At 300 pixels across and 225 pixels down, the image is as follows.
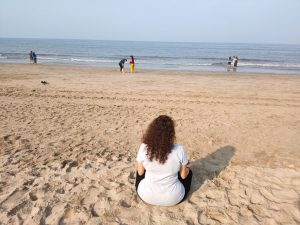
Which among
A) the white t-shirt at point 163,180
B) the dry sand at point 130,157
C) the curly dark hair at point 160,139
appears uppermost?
the curly dark hair at point 160,139

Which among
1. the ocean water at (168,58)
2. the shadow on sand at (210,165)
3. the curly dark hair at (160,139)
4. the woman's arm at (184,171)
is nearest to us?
the curly dark hair at (160,139)

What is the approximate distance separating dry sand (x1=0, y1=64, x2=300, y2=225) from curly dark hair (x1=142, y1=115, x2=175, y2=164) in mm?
792

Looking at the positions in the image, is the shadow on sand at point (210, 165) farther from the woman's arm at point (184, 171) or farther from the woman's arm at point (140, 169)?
the woman's arm at point (140, 169)

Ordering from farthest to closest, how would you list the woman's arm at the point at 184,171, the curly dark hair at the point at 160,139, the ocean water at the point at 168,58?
the ocean water at the point at 168,58 → the woman's arm at the point at 184,171 → the curly dark hair at the point at 160,139

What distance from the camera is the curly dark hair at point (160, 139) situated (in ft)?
10.8

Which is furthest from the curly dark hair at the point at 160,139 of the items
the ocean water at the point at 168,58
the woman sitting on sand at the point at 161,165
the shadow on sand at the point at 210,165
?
the ocean water at the point at 168,58

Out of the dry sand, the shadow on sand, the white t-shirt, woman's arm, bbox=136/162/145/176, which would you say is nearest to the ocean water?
the dry sand

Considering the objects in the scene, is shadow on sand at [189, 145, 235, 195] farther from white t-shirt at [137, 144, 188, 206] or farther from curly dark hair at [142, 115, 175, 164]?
curly dark hair at [142, 115, 175, 164]

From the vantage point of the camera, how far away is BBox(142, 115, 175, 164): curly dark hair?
10.8 ft

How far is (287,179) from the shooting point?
14.5 ft

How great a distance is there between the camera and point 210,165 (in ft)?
16.4

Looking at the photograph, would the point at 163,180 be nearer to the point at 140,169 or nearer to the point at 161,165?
the point at 161,165

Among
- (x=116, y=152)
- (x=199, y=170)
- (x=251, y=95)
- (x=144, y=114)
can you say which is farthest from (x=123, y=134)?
(x=251, y=95)

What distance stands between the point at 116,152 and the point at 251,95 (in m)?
7.70
